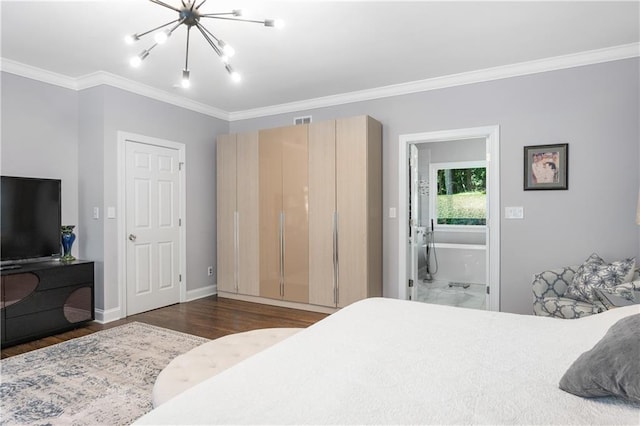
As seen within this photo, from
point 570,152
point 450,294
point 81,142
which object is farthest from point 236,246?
point 570,152

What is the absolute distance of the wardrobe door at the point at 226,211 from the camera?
4938 millimetres

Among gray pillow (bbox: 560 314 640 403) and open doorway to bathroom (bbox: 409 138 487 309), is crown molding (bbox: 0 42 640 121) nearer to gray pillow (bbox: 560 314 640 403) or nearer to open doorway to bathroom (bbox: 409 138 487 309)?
open doorway to bathroom (bbox: 409 138 487 309)

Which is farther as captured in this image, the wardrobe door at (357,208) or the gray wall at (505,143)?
the wardrobe door at (357,208)

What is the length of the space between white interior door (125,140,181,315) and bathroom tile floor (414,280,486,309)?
303cm

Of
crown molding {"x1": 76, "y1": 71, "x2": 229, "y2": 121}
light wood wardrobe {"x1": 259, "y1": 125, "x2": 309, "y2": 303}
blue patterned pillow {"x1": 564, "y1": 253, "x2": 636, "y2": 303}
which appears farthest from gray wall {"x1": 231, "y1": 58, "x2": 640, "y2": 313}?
crown molding {"x1": 76, "y1": 71, "x2": 229, "y2": 121}

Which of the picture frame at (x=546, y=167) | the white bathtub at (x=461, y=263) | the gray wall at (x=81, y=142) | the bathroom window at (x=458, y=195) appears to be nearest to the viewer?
the picture frame at (x=546, y=167)

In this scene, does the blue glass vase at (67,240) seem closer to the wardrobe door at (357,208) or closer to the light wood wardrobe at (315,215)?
the light wood wardrobe at (315,215)

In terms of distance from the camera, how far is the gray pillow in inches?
40.1

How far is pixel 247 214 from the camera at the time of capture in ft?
15.8

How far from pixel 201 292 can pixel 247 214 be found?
1263 millimetres

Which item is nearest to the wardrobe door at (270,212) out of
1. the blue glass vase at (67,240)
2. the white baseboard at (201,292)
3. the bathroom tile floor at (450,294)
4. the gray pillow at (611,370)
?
the white baseboard at (201,292)

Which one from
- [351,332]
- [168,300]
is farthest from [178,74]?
[351,332]

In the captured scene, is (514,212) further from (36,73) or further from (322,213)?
(36,73)

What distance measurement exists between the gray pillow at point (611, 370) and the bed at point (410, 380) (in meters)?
0.03
